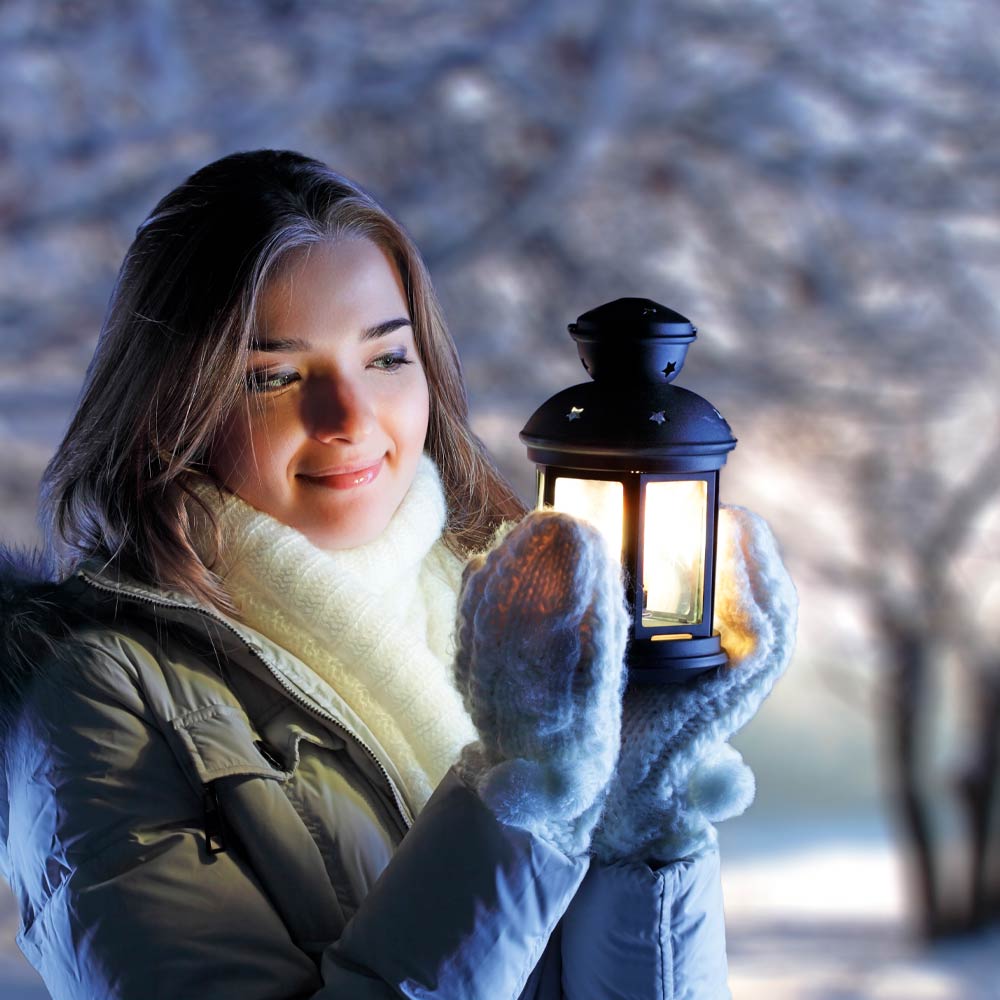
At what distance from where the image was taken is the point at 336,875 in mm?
1048

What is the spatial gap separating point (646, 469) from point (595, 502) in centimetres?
6

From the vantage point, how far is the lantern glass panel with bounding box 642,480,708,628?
1.04 meters

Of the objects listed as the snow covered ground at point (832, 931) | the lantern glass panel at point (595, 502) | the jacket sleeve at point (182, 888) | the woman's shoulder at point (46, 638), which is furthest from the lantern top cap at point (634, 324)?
the snow covered ground at point (832, 931)

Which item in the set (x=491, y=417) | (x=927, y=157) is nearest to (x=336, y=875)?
(x=491, y=417)

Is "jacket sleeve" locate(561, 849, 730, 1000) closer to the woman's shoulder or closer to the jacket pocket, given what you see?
the jacket pocket

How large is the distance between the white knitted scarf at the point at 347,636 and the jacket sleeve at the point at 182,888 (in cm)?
16

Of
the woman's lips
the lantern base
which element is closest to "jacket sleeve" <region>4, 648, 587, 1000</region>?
the lantern base

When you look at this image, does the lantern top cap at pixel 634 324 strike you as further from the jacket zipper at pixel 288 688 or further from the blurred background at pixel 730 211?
the blurred background at pixel 730 211

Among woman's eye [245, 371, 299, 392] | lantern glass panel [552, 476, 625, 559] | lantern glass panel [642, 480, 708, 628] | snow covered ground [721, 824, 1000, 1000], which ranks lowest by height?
snow covered ground [721, 824, 1000, 1000]

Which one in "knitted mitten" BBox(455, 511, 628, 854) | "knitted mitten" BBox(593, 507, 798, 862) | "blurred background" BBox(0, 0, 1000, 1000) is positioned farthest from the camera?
"blurred background" BBox(0, 0, 1000, 1000)

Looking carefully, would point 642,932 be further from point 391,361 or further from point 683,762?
point 391,361

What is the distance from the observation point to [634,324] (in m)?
1.02

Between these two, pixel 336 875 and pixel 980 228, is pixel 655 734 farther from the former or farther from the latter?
pixel 980 228

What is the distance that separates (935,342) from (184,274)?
6.44 feet
